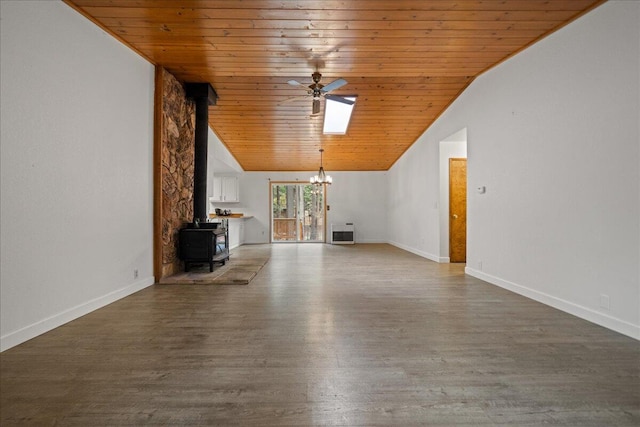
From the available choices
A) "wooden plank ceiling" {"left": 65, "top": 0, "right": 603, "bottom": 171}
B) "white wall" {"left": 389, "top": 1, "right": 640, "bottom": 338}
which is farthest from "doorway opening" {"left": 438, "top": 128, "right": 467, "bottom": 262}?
"white wall" {"left": 389, "top": 1, "right": 640, "bottom": 338}

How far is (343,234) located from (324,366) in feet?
26.5

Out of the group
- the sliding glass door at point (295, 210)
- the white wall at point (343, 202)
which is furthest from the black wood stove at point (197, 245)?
the sliding glass door at point (295, 210)

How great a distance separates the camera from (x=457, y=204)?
6004 millimetres

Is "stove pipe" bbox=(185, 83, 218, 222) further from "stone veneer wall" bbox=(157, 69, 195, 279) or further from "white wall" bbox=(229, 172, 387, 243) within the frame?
"white wall" bbox=(229, 172, 387, 243)

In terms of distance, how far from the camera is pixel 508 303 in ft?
10.8

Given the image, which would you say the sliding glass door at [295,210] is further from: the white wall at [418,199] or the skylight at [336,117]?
the skylight at [336,117]

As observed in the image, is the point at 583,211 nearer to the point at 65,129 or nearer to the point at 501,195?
the point at 501,195

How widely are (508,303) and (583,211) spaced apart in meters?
1.17

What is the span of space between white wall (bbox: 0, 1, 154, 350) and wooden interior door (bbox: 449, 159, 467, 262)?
535cm

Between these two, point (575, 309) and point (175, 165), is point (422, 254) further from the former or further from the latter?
point (175, 165)

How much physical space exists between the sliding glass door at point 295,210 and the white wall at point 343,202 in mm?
223

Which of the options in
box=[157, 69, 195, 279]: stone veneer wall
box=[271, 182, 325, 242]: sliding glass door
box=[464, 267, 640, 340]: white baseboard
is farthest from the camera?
box=[271, 182, 325, 242]: sliding glass door

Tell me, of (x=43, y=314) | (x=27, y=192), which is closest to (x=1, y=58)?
(x=27, y=192)

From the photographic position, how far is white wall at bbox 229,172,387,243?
1005 cm
